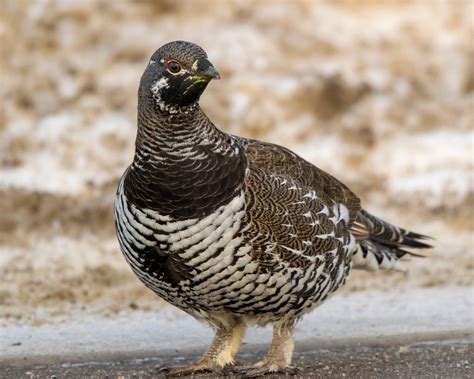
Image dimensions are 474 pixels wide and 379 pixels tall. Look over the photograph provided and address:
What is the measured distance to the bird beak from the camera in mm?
6043

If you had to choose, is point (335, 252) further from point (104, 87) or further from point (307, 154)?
point (104, 87)

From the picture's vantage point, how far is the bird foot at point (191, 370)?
6707mm

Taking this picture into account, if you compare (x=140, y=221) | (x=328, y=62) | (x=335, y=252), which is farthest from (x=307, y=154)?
(x=140, y=221)

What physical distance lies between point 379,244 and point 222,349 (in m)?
1.53

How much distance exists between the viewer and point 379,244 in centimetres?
775

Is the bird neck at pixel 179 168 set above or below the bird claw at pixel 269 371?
above

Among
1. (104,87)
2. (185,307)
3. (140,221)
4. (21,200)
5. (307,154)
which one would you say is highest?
(104,87)

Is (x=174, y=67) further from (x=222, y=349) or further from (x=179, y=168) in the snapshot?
(x=222, y=349)

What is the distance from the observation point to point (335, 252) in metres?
6.82

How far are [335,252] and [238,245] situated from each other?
937mm

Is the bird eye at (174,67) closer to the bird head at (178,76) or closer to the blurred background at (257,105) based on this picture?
the bird head at (178,76)

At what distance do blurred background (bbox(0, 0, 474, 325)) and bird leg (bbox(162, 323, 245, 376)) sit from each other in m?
2.43

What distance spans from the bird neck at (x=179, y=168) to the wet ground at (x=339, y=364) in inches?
50.6

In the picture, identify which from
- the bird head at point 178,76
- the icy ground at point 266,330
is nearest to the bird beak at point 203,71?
the bird head at point 178,76
